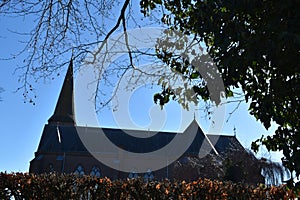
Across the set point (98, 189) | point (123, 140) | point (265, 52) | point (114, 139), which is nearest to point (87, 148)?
point (114, 139)

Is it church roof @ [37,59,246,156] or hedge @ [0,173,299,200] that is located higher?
church roof @ [37,59,246,156]

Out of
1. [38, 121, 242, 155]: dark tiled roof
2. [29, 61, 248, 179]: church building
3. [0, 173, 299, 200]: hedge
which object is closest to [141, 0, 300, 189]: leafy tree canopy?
[0, 173, 299, 200]: hedge

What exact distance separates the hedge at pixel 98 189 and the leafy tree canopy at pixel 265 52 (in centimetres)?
344

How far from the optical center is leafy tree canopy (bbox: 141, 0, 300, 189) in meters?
3.58

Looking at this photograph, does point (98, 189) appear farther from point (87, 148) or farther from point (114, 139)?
point (114, 139)

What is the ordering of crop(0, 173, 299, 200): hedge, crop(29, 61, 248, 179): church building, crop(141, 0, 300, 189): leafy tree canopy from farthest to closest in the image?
crop(29, 61, 248, 179): church building < crop(0, 173, 299, 200): hedge < crop(141, 0, 300, 189): leafy tree canopy

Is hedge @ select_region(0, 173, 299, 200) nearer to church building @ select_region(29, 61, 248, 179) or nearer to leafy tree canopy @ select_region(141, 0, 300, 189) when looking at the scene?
leafy tree canopy @ select_region(141, 0, 300, 189)

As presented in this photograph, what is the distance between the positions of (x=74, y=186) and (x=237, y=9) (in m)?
5.22

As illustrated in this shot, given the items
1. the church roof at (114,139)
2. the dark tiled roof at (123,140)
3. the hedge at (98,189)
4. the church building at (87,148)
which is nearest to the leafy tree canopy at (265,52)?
the hedge at (98,189)

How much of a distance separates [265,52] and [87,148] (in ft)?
153

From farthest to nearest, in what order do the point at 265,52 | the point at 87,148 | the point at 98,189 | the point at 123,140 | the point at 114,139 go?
1. the point at 114,139
2. the point at 123,140
3. the point at 87,148
4. the point at 98,189
5. the point at 265,52

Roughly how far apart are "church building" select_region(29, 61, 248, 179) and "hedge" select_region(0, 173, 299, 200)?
37112 millimetres

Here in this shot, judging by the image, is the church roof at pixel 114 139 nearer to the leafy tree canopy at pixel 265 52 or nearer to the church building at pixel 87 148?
the church building at pixel 87 148

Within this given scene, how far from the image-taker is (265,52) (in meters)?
3.63
